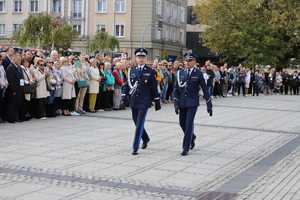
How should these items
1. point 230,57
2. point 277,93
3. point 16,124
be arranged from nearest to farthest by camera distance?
1. point 16,124
2. point 277,93
3. point 230,57

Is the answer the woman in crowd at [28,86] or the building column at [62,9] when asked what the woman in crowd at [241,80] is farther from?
the building column at [62,9]

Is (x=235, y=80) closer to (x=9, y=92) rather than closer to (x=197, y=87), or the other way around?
(x=9, y=92)

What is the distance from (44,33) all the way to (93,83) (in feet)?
166

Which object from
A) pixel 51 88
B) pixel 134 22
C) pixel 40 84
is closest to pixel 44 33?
pixel 134 22

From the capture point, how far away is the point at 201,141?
13.5 m

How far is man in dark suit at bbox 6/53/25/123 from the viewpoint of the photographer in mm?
15383

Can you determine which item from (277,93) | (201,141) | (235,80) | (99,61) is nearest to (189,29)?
(277,93)

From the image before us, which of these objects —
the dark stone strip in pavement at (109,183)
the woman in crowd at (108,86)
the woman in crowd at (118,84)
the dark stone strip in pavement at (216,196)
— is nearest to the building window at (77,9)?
the woman in crowd at (118,84)

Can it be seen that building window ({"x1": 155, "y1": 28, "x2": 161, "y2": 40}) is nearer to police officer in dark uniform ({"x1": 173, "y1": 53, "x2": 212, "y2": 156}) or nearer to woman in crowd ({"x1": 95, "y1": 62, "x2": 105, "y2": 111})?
woman in crowd ({"x1": 95, "y1": 62, "x2": 105, "y2": 111})

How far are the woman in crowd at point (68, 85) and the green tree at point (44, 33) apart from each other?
49215 millimetres

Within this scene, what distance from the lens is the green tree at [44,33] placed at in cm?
6681

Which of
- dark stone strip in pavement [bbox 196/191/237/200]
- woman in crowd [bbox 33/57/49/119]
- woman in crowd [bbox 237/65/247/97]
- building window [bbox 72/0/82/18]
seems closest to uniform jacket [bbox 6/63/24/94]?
woman in crowd [bbox 33/57/49/119]

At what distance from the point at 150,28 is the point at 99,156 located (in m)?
63.6

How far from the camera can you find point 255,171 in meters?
10.1
